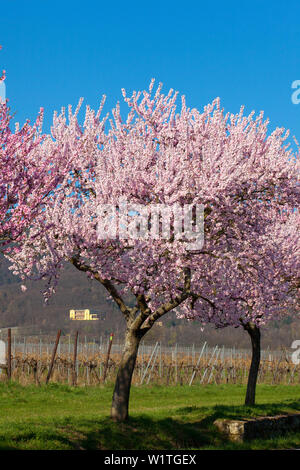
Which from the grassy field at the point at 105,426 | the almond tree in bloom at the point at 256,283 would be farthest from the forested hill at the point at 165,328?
the almond tree in bloom at the point at 256,283

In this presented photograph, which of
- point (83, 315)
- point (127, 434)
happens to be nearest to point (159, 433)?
point (127, 434)

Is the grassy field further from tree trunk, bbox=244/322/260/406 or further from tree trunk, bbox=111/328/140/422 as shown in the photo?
tree trunk, bbox=244/322/260/406

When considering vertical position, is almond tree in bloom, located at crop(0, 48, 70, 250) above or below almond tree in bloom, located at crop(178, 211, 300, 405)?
above

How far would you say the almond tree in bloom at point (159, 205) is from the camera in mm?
17203

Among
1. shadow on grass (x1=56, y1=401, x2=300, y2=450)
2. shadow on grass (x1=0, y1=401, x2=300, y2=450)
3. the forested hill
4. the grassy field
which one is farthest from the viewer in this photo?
the forested hill

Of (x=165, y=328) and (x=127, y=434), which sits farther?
(x=165, y=328)

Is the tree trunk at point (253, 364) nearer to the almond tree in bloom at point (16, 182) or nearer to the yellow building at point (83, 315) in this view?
the almond tree in bloom at point (16, 182)

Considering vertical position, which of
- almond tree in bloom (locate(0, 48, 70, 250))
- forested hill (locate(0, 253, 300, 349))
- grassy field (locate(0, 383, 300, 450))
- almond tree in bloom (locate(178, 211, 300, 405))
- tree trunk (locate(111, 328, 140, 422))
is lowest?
forested hill (locate(0, 253, 300, 349))

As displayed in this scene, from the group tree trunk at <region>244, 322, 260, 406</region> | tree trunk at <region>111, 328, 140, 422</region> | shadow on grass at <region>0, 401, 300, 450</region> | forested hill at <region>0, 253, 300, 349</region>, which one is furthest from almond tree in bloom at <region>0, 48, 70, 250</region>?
forested hill at <region>0, 253, 300, 349</region>

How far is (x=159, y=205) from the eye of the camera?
679 inches

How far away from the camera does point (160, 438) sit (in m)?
17.1

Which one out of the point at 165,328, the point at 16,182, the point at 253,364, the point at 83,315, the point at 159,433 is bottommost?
the point at 165,328

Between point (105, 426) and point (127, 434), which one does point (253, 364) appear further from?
point (105, 426)

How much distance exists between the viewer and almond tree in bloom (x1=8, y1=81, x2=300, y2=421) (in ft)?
56.4
